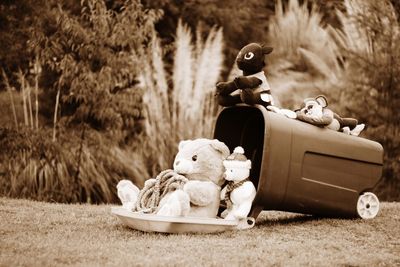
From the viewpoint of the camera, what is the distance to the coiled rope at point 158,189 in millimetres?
4508

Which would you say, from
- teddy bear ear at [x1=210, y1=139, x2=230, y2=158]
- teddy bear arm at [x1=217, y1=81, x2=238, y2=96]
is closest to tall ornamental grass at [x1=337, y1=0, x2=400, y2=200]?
teddy bear arm at [x1=217, y1=81, x2=238, y2=96]

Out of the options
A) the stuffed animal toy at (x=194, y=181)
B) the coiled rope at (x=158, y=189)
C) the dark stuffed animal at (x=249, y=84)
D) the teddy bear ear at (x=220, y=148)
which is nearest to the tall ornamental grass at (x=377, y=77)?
the dark stuffed animal at (x=249, y=84)

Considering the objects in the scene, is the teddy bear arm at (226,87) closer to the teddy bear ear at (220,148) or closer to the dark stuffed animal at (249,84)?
the dark stuffed animal at (249,84)

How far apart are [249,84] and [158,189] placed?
3.27 ft

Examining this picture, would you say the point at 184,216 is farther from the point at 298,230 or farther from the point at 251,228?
the point at 298,230

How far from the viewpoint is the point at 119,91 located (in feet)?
27.9

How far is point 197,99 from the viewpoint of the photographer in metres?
8.29

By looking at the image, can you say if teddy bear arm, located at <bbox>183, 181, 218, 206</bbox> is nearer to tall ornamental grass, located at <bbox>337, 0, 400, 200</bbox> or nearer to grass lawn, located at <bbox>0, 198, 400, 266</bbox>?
grass lawn, located at <bbox>0, 198, 400, 266</bbox>

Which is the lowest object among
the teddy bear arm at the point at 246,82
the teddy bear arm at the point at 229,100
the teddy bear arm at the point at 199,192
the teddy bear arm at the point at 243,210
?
the teddy bear arm at the point at 243,210

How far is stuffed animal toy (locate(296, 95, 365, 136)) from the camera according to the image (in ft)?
16.3

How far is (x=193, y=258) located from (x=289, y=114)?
1688mm

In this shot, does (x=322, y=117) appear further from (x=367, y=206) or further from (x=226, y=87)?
(x=367, y=206)

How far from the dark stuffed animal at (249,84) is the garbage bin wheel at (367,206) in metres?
1.03

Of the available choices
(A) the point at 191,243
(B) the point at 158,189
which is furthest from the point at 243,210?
(A) the point at 191,243
